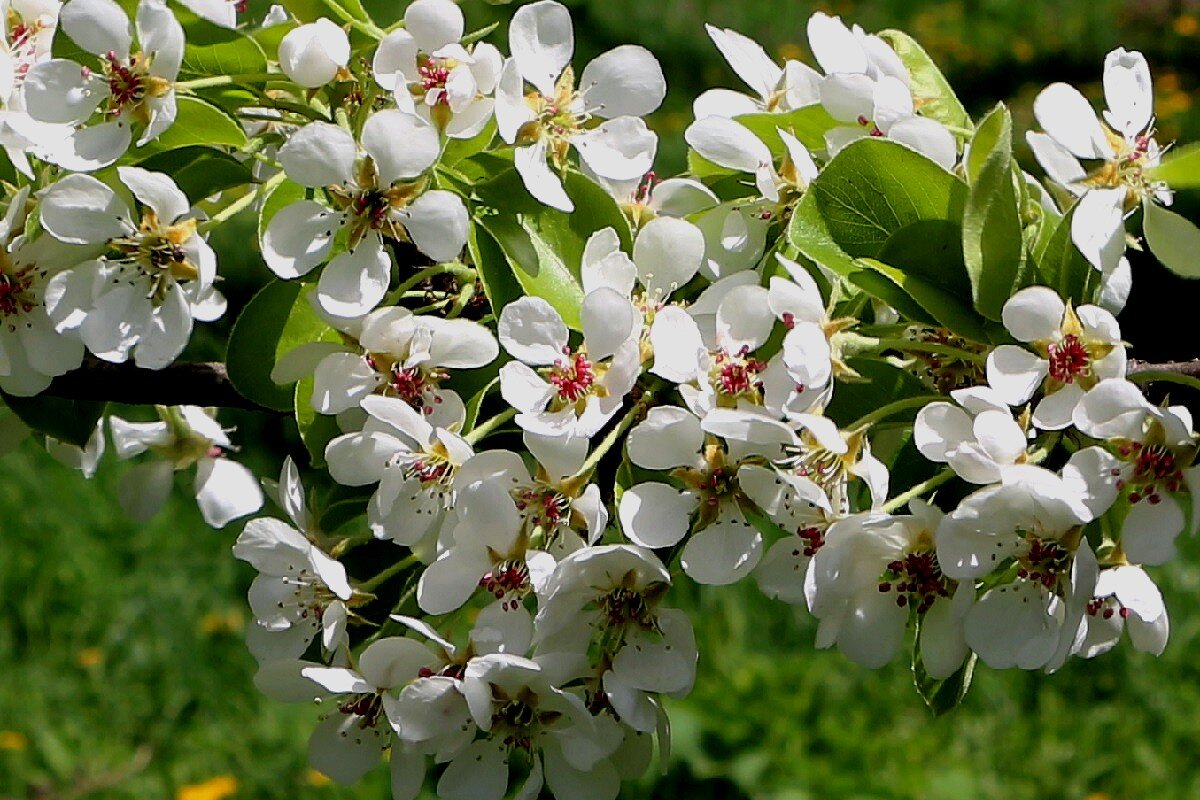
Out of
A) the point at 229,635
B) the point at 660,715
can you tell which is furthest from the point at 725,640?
the point at 660,715

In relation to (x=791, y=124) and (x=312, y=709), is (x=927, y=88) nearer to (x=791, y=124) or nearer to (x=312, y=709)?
(x=791, y=124)

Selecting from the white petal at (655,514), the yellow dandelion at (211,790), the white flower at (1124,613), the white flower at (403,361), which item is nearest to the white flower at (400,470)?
the white flower at (403,361)

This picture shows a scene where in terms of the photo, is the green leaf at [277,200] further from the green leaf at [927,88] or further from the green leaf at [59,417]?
the green leaf at [927,88]

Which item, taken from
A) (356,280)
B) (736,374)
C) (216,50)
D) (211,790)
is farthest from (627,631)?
(211,790)

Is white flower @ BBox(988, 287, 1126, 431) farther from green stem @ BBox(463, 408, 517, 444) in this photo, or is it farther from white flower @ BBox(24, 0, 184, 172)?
white flower @ BBox(24, 0, 184, 172)

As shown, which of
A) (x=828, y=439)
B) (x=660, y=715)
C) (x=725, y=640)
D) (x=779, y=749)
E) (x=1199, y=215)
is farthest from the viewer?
(x=1199, y=215)

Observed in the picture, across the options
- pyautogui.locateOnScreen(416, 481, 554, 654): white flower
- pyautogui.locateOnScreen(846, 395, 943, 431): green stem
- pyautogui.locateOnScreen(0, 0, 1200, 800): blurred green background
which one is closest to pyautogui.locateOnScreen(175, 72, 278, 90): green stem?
pyautogui.locateOnScreen(416, 481, 554, 654): white flower

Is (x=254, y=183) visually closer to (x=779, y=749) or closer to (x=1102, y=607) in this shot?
(x=1102, y=607)
